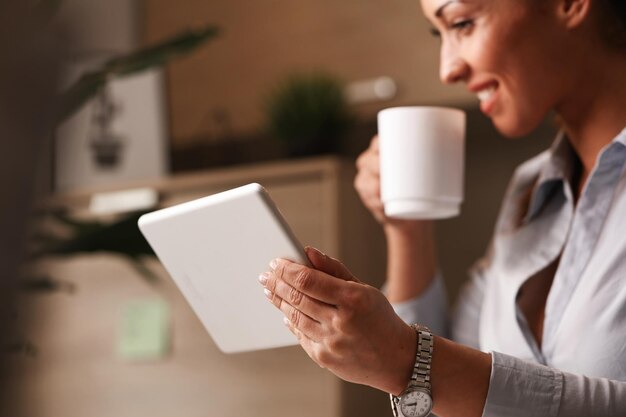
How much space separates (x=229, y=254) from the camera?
0.74 meters

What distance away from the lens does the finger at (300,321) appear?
0.65m

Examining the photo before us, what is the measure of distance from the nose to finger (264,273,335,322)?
411mm

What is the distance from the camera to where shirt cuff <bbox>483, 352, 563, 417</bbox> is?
0.69 meters

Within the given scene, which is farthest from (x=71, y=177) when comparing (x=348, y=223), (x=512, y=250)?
(x=512, y=250)

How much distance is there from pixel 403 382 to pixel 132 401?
4.18 feet

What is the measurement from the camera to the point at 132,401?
179cm

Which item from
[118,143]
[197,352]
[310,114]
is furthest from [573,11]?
[118,143]

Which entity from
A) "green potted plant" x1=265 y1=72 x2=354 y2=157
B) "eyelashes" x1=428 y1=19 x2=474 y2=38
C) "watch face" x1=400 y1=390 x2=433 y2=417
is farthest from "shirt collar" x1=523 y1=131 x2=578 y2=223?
"green potted plant" x1=265 y1=72 x2=354 y2=157

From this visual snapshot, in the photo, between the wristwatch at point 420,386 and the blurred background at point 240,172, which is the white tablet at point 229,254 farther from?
the blurred background at point 240,172

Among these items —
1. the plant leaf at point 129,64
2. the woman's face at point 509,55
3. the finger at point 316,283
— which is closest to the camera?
the finger at point 316,283

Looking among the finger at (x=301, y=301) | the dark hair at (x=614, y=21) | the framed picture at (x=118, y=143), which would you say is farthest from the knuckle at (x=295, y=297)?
the framed picture at (x=118, y=143)

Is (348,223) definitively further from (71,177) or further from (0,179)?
(0,179)

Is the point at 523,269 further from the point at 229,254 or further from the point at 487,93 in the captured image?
the point at 229,254

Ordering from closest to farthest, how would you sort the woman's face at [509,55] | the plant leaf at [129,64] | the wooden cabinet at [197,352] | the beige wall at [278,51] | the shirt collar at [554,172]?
the woman's face at [509,55]
the shirt collar at [554,172]
the plant leaf at [129,64]
the wooden cabinet at [197,352]
the beige wall at [278,51]
